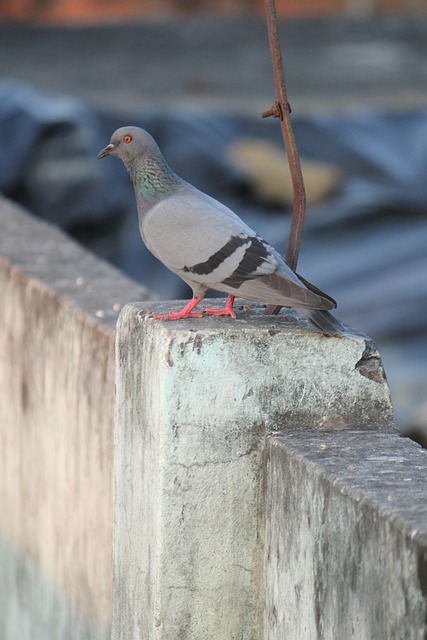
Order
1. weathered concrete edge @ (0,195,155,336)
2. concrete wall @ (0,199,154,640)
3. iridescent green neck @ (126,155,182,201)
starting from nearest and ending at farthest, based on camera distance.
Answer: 1. iridescent green neck @ (126,155,182,201)
2. concrete wall @ (0,199,154,640)
3. weathered concrete edge @ (0,195,155,336)

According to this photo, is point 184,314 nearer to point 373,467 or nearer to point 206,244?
point 206,244

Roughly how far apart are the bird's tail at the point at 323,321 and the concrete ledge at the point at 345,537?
0.26 m

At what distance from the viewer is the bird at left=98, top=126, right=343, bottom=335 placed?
9.50 ft

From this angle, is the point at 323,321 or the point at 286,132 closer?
the point at 323,321

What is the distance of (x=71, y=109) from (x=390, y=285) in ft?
9.49

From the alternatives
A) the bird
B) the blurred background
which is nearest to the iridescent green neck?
the bird

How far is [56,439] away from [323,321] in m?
1.82

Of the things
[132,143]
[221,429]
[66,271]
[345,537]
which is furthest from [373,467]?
[66,271]

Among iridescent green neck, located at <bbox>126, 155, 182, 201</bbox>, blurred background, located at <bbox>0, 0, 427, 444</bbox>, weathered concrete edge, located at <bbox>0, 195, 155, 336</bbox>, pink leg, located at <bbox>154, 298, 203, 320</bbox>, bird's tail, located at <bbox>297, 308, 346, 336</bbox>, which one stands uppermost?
blurred background, located at <bbox>0, 0, 427, 444</bbox>

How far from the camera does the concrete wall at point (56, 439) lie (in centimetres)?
395

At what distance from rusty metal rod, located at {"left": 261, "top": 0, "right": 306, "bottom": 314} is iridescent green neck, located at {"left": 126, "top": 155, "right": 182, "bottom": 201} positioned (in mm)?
313

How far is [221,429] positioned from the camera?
9.26 feet

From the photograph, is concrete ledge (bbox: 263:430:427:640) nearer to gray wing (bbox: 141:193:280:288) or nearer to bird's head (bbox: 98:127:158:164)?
gray wing (bbox: 141:193:280:288)

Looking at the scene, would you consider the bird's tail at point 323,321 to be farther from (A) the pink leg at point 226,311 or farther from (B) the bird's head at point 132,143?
(B) the bird's head at point 132,143
